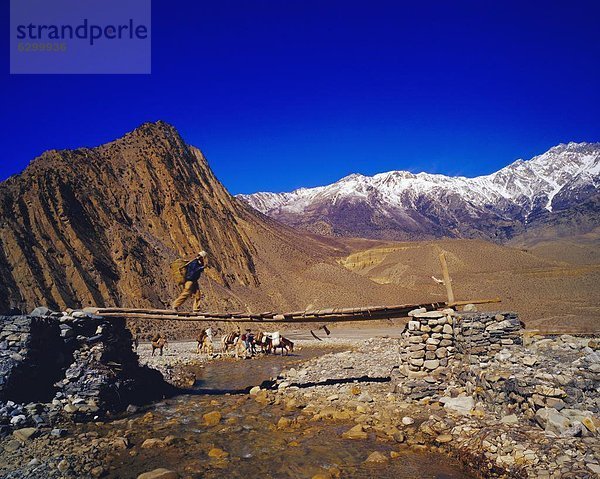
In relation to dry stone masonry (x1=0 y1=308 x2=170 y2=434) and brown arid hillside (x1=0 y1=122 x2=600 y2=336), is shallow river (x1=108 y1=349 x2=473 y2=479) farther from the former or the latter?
brown arid hillside (x1=0 y1=122 x2=600 y2=336)

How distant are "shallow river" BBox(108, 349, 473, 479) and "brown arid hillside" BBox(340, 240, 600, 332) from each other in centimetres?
1377

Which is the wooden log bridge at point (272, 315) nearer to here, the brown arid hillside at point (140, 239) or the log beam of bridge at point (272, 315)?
the log beam of bridge at point (272, 315)

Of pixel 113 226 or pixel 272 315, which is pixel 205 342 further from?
pixel 113 226

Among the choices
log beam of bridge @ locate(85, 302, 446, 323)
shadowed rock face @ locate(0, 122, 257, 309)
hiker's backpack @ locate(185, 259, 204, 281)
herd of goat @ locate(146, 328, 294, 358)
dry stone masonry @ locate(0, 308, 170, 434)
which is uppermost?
shadowed rock face @ locate(0, 122, 257, 309)

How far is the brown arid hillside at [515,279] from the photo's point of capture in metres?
36.1

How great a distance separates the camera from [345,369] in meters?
17.1

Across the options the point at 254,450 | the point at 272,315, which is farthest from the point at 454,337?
the point at 254,450

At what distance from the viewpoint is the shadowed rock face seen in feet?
103

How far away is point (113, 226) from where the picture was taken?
41.7 meters

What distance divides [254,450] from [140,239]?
38.1 meters

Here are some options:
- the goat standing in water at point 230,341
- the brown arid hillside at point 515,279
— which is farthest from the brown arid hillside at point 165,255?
the goat standing in water at point 230,341

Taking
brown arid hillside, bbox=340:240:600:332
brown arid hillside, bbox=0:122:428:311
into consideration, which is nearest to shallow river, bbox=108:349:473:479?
brown arid hillside, bbox=340:240:600:332

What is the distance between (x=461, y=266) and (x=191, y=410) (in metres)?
64.8

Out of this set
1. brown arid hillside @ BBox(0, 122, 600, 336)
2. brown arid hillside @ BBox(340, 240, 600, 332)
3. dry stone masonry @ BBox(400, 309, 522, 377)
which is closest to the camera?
dry stone masonry @ BBox(400, 309, 522, 377)
